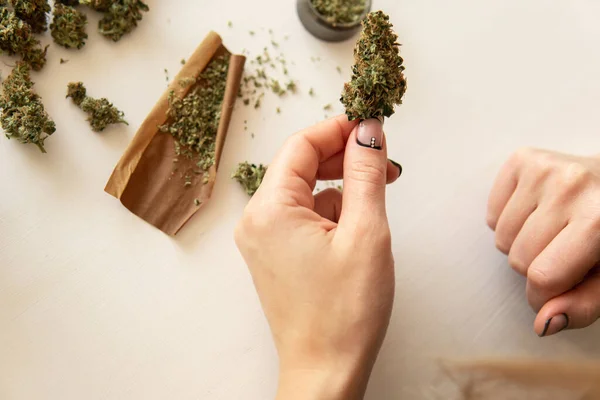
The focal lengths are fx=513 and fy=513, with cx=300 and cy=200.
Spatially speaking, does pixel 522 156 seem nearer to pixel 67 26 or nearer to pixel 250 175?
pixel 250 175

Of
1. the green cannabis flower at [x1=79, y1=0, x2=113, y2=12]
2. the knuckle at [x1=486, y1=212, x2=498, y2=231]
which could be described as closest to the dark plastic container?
the green cannabis flower at [x1=79, y1=0, x2=113, y2=12]

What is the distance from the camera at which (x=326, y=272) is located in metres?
0.85

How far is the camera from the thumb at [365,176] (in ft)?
2.85

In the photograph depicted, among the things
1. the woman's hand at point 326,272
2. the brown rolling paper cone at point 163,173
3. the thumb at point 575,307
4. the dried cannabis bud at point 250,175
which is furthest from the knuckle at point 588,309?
the brown rolling paper cone at point 163,173

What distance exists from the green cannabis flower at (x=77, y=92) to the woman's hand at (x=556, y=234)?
1.00 metres

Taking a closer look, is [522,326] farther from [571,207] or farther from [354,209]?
[354,209]

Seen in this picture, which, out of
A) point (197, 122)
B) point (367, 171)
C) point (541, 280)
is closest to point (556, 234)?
point (541, 280)

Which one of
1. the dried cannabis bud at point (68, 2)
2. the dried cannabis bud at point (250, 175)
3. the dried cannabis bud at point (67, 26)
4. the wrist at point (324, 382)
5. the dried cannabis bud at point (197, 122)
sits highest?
the dried cannabis bud at point (68, 2)

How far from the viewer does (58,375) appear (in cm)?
113

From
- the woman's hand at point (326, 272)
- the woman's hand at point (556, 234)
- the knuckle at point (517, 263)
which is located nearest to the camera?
the woman's hand at point (326, 272)

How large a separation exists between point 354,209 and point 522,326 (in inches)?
25.5

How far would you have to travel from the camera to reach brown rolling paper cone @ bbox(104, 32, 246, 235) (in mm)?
1171

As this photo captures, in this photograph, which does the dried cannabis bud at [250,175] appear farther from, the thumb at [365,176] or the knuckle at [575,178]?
the knuckle at [575,178]

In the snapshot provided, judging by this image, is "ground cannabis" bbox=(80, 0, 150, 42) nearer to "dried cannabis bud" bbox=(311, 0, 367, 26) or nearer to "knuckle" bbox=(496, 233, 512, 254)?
"dried cannabis bud" bbox=(311, 0, 367, 26)
